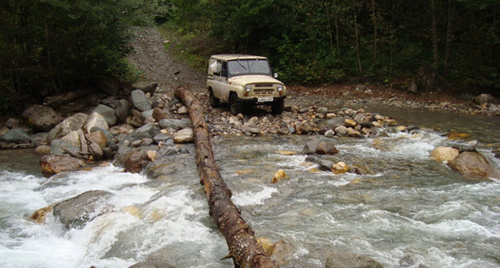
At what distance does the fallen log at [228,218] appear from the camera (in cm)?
478

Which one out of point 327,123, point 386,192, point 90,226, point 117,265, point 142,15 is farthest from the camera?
point 142,15

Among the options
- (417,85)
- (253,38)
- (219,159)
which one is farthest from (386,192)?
(253,38)

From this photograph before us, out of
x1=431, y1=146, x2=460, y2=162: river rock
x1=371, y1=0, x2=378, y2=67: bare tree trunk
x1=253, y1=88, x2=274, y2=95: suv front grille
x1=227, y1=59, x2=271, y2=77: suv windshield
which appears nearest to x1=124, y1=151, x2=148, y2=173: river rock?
x1=253, y1=88, x2=274, y2=95: suv front grille

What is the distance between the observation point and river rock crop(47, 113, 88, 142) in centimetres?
1186

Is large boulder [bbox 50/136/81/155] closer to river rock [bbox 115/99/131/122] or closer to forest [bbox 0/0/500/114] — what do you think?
river rock [bbox 115/99/131/122]

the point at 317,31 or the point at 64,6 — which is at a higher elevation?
the point at 64,6

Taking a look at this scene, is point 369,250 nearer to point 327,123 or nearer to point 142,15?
point 327,123

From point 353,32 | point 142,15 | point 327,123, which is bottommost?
point 327,123

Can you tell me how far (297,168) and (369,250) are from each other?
3.84 meters

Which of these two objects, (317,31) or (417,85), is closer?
(417,85)

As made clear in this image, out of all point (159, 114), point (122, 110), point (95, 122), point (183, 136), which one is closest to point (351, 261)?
point (183, 136)

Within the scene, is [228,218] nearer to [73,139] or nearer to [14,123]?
[73,139]

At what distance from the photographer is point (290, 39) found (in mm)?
22672

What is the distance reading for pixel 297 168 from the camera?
9.17m
